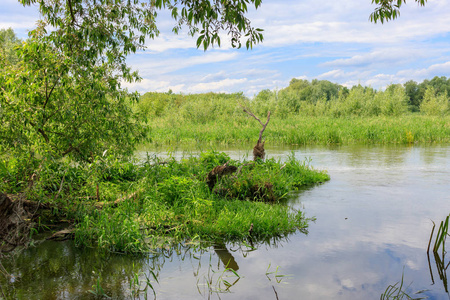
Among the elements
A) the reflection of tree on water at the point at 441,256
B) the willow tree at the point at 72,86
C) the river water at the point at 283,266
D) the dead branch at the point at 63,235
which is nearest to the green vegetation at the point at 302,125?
the willow tree at the point at 72,86

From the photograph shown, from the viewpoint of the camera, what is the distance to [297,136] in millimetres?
20938

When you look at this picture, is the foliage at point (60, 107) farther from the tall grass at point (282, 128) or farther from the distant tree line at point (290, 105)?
the distant tree line at point (290, 105)

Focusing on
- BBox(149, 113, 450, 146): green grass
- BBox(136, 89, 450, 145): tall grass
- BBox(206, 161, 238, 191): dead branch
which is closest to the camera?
BBox(206, 161, 238, 191): dead branch

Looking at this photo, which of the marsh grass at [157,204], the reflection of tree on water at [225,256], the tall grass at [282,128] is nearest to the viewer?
the reflection of tree on water at [225,256]

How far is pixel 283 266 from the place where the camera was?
4.73 meters

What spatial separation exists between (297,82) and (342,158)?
252 ft

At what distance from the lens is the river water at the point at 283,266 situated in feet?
13.4

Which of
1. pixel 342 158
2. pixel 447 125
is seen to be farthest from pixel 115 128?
pixel 447 125

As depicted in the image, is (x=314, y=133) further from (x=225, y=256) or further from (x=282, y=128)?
(x=225, y=256)

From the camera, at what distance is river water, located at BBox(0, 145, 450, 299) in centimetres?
409

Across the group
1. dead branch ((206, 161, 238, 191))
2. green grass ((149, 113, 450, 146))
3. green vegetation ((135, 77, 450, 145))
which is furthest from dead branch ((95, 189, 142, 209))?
green grass ((149, 113, 450, 146))

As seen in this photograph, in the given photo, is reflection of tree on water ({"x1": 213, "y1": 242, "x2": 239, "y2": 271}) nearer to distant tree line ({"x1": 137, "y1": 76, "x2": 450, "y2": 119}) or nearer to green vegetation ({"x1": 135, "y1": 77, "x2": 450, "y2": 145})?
green vegetation ({"x1": 135, "y1": 77, "x2": 450, "y2": 145})

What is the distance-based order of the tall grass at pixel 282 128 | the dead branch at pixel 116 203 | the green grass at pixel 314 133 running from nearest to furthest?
the dead branch at pixel 116 203 < the green grass at pixel 314 133 < the tall grass at pixel 282 128

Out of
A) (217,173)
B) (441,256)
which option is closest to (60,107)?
(217,173)
